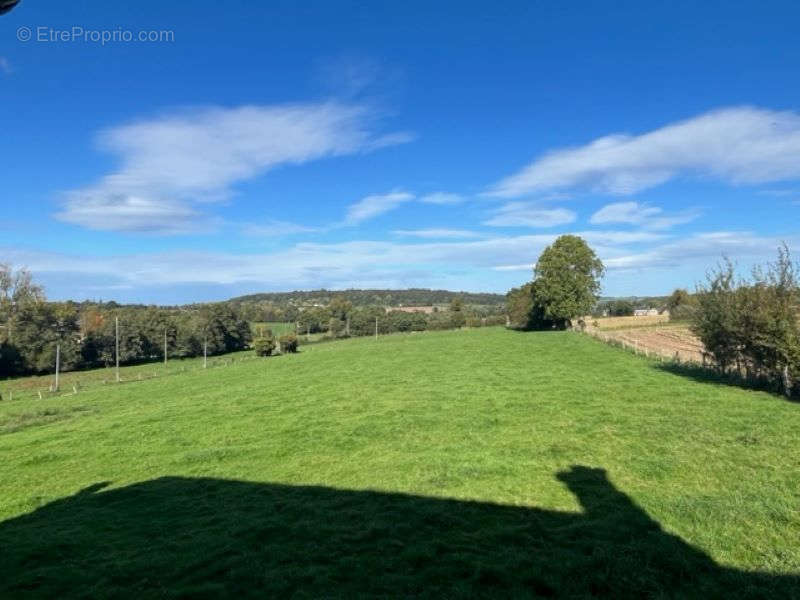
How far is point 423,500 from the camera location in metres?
9.28

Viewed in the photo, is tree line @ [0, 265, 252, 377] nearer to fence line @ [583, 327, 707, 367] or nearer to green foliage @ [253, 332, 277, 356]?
A: green foliage @ [253, 332, 277, 356]

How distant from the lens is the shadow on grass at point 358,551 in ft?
19.6

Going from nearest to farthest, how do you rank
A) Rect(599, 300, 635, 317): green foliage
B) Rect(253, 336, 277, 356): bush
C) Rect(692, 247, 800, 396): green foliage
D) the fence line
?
Rect(692, 247, 800, 396): green foliage → the fence line → Rect(253, 336, 277, 356): bush → Rect(599, 300, 635, 317): green foliage

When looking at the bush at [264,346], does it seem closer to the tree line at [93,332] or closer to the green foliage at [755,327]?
the tree line at [93,332]

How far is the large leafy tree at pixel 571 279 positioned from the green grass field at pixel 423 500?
155 feet

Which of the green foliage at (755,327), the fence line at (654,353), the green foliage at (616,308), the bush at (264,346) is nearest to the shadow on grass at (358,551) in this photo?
the green foliage at (755,327)

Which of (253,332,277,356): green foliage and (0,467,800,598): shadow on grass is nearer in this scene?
(0,467,800,598): shadow on grass

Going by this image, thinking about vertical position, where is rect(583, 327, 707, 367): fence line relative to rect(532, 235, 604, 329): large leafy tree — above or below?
below

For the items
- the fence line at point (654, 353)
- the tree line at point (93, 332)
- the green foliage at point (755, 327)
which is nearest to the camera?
the green foliage at point (755, 327)

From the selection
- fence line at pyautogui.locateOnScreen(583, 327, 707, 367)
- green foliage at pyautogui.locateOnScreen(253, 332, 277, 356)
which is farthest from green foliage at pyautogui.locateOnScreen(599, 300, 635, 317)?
green foliage at pyautogui.locateOnScreen(253, 332, 277, 356)

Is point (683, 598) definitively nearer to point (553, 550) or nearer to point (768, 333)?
point (553, 550)

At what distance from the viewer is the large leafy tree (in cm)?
6619

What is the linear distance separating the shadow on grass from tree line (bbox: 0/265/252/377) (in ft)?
201

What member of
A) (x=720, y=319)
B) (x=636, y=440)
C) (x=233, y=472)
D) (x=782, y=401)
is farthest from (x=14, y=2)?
(x=720, y=319)
